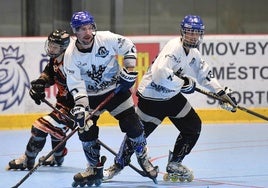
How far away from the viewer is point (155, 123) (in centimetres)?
561

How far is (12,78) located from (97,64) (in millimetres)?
3563

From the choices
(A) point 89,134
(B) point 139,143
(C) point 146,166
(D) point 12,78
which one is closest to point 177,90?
(B) point 139,143

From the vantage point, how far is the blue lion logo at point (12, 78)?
852 centimetres

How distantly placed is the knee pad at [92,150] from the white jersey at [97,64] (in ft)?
1.16

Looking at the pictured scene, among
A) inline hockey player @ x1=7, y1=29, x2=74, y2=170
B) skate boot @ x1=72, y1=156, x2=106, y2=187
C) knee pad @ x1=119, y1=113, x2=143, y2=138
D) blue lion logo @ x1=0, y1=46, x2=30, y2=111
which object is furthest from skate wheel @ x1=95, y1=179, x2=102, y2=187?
blue lion logo @ x1=0, y1=46, x2=30, y2=111

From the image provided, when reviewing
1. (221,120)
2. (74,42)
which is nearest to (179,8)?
(221,120)

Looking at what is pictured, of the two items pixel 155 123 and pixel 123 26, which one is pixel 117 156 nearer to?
pixel 155 123

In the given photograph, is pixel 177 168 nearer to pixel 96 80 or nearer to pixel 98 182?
pixel 98 182

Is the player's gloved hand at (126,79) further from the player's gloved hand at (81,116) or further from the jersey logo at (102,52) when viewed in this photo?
the player's gloved hand at (81,116)

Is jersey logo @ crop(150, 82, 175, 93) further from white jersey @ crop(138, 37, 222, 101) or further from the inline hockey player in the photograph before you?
the inline hockey player

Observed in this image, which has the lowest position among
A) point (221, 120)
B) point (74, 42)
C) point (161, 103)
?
point (221, 120)

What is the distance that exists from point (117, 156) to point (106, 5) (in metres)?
6.23

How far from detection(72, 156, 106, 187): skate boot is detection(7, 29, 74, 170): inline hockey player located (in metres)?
0.63

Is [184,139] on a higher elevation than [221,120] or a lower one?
higher
